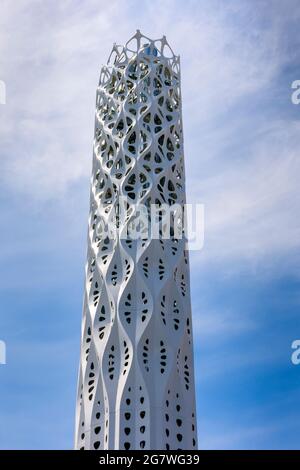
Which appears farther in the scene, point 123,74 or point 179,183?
point 123,74

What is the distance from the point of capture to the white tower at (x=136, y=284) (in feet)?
106

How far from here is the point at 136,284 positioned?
3512cm

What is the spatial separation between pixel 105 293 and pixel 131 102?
11.5 metres

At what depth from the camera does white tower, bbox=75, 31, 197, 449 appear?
32.3 metres

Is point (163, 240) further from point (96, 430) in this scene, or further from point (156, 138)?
point (96, 430)

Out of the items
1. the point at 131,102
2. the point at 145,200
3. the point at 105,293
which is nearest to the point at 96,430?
the point at 105,293

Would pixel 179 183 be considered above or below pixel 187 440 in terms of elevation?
above

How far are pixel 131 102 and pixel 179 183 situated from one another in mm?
5363
